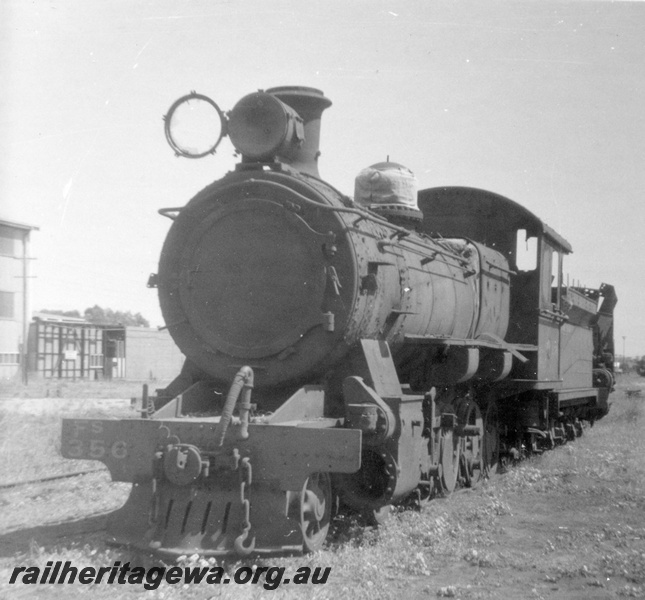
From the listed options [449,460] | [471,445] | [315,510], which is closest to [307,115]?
[315,510]

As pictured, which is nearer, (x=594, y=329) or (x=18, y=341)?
(x=594, y=329)

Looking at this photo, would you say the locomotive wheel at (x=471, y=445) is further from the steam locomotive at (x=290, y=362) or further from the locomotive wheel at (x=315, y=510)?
the locomotive wheel at (x=315, y=510)

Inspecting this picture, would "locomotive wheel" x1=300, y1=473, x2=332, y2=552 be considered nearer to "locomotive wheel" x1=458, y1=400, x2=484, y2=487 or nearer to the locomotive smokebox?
the locomotive smokebox

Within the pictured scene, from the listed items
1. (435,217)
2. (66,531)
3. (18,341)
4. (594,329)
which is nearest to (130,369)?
(18,341)

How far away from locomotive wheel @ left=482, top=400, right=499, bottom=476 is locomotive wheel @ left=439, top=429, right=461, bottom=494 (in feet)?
4.20

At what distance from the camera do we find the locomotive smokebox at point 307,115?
23.1 ft

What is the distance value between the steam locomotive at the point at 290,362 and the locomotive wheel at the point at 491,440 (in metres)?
0.88

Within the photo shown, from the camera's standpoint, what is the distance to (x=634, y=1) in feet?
22.8

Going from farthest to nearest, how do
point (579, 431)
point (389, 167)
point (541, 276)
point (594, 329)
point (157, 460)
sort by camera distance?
point (594, 329) → point (579, 431) → point (541, 276) → point (389, 167) → point (157, 460)

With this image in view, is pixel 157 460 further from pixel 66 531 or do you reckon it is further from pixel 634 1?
pixel 634 1

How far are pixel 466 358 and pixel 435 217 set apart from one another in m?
3.71

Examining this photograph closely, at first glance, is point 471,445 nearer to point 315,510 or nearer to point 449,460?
point 449,460

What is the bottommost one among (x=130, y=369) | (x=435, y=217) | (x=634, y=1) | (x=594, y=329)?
(x=130, y=369)

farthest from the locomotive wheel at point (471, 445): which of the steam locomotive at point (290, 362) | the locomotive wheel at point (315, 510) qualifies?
the locomotive wheel at point (315, 510)
